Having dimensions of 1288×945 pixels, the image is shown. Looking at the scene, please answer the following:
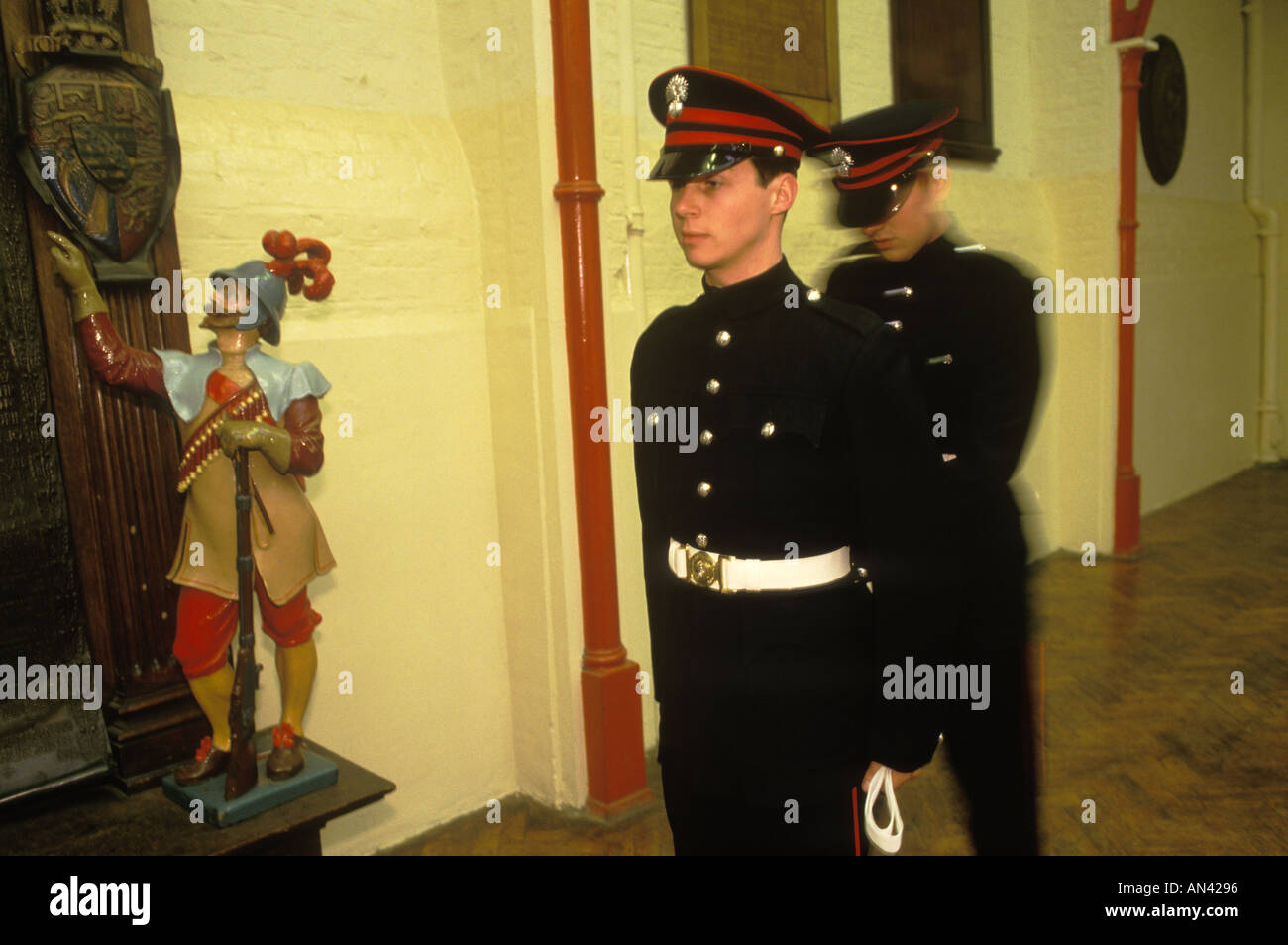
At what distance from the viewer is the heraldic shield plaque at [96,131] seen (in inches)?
76.3

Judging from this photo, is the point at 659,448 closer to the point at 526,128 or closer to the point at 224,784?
the point at 224,784

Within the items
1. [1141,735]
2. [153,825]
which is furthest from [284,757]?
[1141,735]

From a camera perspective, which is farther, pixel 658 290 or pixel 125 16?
pixel 658 290

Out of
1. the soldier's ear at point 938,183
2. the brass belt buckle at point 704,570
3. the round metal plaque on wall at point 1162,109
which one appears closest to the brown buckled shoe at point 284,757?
the brass belt buckle at point 704,570

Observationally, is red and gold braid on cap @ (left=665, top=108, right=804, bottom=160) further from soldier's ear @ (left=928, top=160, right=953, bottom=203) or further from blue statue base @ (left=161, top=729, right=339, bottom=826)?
blue statue base @ (left=161, top=729, right=339, bottom=826)

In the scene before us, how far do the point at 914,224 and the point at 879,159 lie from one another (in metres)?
0.16

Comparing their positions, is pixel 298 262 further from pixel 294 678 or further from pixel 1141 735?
pixel 1141 735

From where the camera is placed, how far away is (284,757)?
2.14 meters

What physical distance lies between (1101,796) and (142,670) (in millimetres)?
2560

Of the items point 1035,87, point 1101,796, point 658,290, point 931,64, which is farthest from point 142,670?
point 1035,87

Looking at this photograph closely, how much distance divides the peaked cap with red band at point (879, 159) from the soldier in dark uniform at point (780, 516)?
0.53 meters

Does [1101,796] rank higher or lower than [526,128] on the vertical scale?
lower

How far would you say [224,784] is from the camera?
206cm

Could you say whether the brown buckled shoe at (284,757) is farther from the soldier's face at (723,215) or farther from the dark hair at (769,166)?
the dark hair at (769,166)
